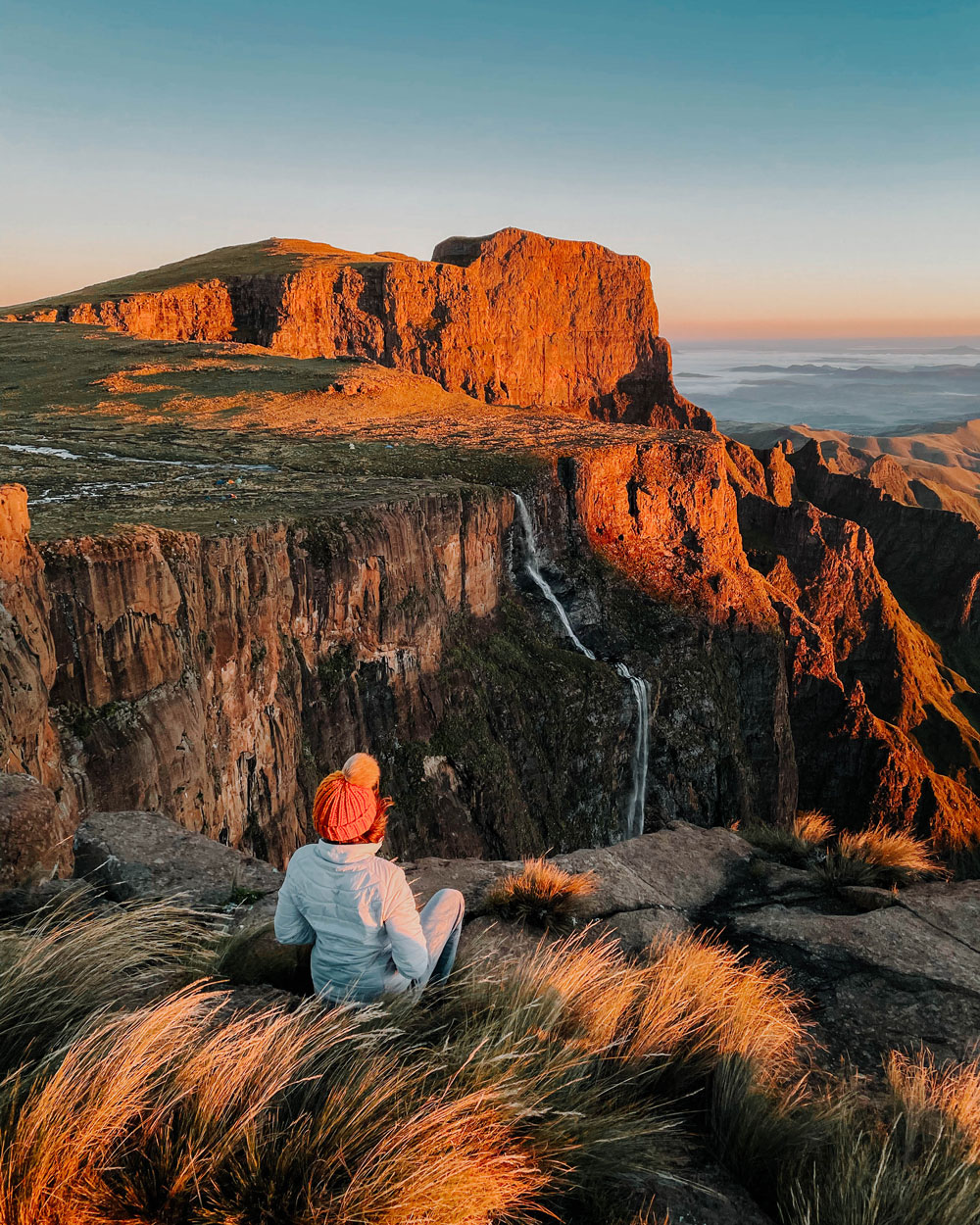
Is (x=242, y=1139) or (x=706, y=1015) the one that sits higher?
(x=242, y=1139)

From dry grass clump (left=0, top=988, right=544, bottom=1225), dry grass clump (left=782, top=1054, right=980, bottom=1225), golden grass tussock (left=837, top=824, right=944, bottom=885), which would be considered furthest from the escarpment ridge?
golden grass tussock (left=837, top=824, right=944, bottom=885)

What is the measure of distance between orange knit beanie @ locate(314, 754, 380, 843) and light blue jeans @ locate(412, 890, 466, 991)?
37.7 inches

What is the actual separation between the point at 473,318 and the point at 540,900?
9322 centimetres

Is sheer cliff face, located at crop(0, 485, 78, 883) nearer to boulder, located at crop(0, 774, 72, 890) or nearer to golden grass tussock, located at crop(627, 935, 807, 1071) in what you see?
boulder, located at crop(0, 774, 72, 890)

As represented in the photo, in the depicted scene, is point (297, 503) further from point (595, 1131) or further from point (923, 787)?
point (923, 787)

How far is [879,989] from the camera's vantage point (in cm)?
770

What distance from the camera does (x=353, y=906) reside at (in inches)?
177

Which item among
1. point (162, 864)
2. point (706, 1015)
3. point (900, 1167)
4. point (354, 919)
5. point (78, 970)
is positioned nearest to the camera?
point (900, 1167)

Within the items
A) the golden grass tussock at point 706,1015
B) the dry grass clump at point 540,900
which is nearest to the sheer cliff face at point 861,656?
the dry grass clump at point 540,900

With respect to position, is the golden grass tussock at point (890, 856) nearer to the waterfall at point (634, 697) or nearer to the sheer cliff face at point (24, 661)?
the sheer cliff face at point (24, 661)

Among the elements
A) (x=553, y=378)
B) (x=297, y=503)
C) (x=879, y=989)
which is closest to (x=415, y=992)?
(x=879, y=989)

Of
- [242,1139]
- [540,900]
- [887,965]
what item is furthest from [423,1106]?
[887,965]

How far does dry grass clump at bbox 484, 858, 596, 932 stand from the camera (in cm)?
771

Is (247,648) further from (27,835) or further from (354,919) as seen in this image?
(354,919)
